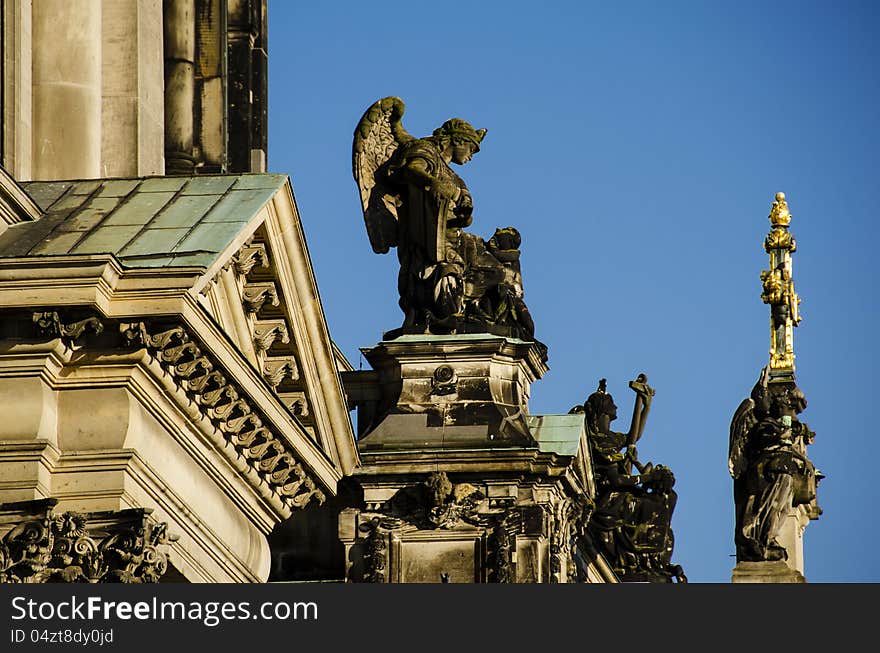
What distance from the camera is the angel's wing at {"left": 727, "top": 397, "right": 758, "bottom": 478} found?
2370 inches

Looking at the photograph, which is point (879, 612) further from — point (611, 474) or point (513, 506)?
point (611, 474)

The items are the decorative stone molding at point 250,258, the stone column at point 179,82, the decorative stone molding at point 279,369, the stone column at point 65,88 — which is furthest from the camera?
the stone column at point 179,82

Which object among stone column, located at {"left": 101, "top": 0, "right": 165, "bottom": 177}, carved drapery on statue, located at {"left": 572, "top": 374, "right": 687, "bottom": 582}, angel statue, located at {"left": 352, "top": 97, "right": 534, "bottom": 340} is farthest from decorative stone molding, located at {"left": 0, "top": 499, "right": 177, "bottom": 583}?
carved drapery on statue, located at {"left": 572, "top": 374, "right": 687, "bottom": 582}

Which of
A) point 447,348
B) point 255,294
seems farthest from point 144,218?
point 447,348

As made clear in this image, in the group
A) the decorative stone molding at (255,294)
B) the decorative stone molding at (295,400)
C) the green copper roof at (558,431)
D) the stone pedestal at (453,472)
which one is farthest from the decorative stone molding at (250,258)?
the green copper roof at (558,431)

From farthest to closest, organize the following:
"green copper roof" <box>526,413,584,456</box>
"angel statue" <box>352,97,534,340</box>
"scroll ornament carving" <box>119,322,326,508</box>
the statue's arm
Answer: the statue's arm < "angel statue" <box>352,97,534,340</box> < "green copper roof" <box>526,413,584,456</box> < "scroll ornament carving" <box>119,322,326,508</box>

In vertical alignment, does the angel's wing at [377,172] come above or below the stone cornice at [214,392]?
above

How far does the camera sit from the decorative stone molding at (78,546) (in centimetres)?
2705

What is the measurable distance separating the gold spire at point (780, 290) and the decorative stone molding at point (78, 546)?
132ft

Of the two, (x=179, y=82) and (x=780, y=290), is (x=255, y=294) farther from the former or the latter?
(x=780, y=290)

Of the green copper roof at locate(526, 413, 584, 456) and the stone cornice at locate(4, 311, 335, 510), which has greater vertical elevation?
the green copper roof at locate(526, 413, 584, 456)

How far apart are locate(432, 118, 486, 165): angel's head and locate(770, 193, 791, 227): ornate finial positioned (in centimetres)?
2695

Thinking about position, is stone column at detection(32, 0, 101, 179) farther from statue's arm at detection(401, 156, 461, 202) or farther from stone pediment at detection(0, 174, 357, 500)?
stone pediment at detection(0, 174, 357, 500)

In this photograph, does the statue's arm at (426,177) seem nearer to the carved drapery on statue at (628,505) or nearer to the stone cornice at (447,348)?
the stone cornice at (447,348)
